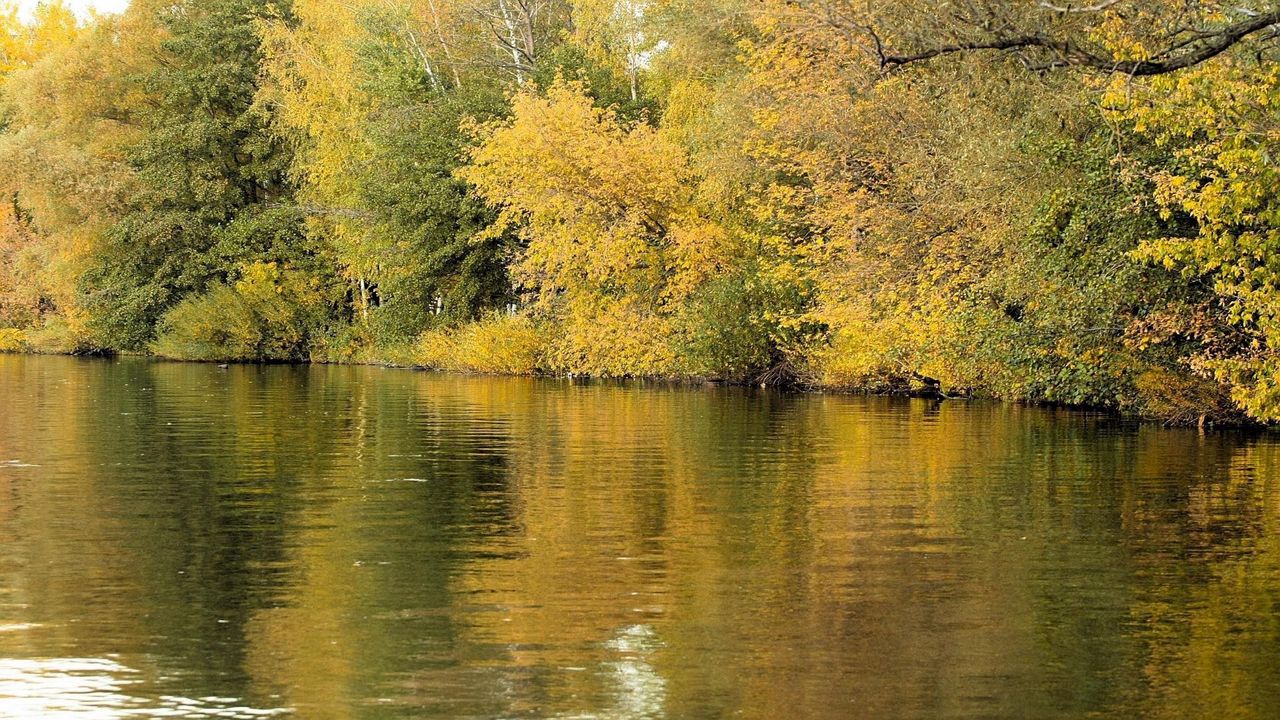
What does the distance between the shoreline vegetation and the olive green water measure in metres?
4.41

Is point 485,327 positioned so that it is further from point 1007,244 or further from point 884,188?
point 1007,244

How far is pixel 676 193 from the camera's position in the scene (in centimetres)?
4581

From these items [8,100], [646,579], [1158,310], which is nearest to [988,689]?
[646,579]

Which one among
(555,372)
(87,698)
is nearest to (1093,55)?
(87,698)

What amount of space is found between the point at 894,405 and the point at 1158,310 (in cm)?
914

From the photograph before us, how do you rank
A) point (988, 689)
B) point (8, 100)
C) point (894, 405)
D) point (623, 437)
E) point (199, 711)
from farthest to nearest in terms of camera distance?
point (8, 100), point (894, 405), point (623, 437), point (988, 689), point (199, 711)

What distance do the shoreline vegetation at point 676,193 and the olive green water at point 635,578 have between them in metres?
4.41

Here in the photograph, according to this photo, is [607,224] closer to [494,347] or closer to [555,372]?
[555,372]

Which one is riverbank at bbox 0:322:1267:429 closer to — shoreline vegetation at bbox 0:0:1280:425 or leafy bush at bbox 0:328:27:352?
shoreline vegetation at bbox 0:0:1280:425

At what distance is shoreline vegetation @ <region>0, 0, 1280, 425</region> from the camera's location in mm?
24281

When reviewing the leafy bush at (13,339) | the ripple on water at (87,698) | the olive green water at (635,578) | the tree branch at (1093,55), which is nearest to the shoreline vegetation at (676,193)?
the tree branch at (1093,55)

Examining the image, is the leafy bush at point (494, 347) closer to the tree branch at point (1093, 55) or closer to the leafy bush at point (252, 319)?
the leafy bush at point (252, 319)

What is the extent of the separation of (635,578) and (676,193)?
34.0m

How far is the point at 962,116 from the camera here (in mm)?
33500
